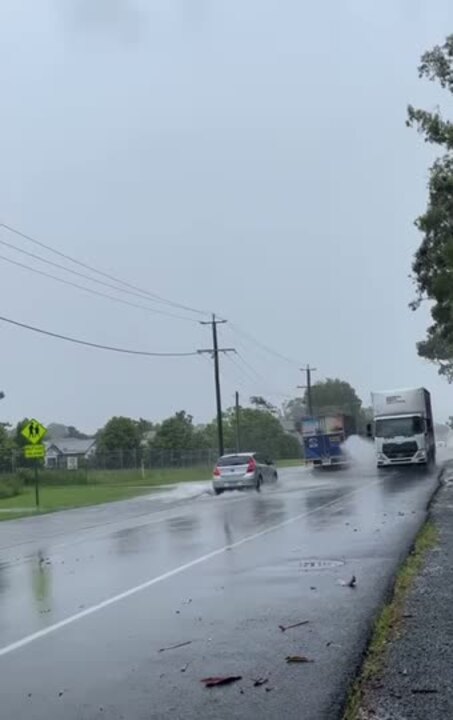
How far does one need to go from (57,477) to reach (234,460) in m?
20.0

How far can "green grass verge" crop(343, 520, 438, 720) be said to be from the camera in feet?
20.9

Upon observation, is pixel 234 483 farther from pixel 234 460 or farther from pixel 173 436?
pixel 173 436

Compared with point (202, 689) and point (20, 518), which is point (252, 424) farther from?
point (202, 689)

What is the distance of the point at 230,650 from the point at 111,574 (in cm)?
557

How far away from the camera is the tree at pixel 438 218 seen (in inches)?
851

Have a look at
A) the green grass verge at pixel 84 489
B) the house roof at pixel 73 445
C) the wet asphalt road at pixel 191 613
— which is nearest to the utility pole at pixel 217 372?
the green grass verge at pixel 84 489

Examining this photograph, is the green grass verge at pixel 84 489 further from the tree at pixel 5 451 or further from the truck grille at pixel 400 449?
the truck grille at pixel 400 449

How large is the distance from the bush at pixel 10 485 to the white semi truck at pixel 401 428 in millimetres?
17287

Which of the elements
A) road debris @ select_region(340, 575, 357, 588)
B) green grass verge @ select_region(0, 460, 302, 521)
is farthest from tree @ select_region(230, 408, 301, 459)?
road debris @ select_region(340, 575, 357, 588)

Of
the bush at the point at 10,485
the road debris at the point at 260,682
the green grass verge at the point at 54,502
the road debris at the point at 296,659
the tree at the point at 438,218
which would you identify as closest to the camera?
the road debris at the point at 260,682

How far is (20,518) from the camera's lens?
1083 inches

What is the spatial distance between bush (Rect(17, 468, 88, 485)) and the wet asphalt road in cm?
3240

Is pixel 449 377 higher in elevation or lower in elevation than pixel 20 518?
higher

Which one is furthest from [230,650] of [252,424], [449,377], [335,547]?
[252,424]
